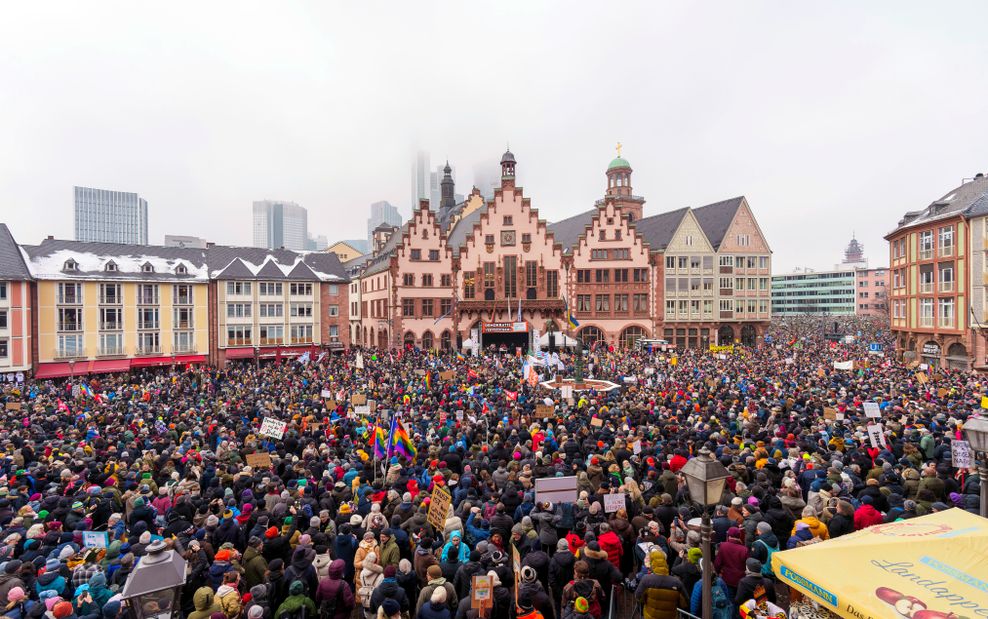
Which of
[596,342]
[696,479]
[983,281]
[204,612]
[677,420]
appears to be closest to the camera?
[696,479]

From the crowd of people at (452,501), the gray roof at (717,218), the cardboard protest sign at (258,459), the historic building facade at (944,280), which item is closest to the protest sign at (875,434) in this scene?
the crowd of people at (452,501)

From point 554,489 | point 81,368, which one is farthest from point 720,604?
point 81,368

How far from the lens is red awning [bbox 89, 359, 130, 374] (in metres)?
42.7

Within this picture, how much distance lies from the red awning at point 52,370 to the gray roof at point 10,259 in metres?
7.23

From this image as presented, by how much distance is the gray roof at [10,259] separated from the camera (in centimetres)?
3966

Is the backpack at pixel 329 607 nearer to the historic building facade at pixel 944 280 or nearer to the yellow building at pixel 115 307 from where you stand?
the historic building facade at pixel 944 280

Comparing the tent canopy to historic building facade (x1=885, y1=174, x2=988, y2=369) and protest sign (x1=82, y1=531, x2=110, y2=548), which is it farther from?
historic building facade (x1=885, y1=174, x2=988, y2=369)

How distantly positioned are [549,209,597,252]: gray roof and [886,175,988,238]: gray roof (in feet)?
94.3

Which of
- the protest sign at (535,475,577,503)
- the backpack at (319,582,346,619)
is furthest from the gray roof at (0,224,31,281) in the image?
the protest sign at (535,475,577,503)

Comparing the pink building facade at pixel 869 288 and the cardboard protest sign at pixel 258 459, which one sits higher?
the pink building facade at pixel 869 288

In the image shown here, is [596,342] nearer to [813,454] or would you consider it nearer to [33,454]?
[813,454]

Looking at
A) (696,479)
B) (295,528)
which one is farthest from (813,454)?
(295,528)

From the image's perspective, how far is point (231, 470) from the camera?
13.3 m

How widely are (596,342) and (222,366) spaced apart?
122 feet
